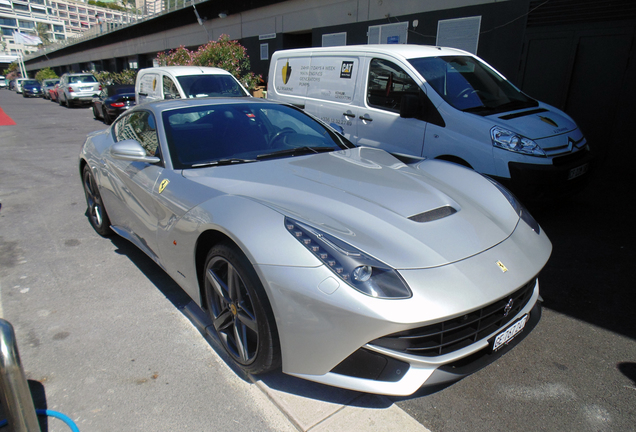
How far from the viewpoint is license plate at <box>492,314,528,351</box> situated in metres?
1.98

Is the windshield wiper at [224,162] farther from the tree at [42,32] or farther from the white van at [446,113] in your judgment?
the tree at [42,32]

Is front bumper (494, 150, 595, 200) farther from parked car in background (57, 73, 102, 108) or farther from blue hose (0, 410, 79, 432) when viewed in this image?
parked car in background (57, 73, 102, 108)

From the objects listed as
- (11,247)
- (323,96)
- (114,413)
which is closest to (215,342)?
(114,413)

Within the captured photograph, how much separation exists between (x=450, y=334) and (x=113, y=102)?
13693 millimetres

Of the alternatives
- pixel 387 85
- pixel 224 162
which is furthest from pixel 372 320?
pixel 387 85

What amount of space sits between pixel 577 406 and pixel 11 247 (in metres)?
4.81

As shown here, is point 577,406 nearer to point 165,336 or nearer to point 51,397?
point 165,336

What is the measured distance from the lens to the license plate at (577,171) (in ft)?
14.2

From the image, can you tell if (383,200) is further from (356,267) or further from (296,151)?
(296,151)

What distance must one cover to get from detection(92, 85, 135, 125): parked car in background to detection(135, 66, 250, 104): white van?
3.82 meters

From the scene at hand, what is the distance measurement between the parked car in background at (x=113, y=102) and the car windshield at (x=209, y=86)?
15.5 feet

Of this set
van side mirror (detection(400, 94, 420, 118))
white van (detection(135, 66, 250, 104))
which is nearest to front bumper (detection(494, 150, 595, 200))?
van side mirror (detection(400, 94, 420, 118))

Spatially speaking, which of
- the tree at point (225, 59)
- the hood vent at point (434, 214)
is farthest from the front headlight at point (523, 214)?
the tree at point (225, 59)

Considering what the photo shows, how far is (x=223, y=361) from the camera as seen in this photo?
8.07ft
